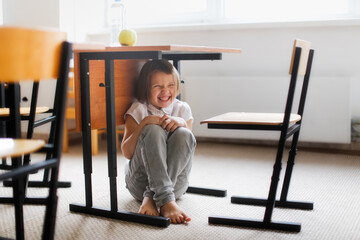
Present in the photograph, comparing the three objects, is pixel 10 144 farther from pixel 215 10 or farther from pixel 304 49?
pixel 215 10

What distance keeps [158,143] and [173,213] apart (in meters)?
0.27

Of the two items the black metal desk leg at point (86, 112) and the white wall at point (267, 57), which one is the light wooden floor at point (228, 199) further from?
the white wall at point (267, 57)

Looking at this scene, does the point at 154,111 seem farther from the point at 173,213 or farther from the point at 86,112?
the point at 173,213

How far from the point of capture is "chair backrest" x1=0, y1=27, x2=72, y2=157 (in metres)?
0.96

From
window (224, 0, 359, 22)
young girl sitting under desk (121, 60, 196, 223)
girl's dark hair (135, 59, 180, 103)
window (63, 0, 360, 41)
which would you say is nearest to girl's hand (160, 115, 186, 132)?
young girl sitting under desk (121, 60, 196, 223)

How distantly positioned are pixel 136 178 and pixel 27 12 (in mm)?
2099

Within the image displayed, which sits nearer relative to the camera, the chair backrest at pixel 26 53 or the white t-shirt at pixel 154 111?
the chair backrest at pixel 26 53

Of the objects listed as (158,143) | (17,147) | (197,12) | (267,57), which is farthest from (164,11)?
(17,147)

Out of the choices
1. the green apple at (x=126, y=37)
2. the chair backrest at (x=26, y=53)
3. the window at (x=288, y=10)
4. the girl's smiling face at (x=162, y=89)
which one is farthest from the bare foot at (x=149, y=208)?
the window at (x=288, y=10)

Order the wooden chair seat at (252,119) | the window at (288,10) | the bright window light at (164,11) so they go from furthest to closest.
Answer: the bright window light at (164,11) → the window at (288,10) → the wooden chair seat at (252,119)

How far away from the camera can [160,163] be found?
1.78m

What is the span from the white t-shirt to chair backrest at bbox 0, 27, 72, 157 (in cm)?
80

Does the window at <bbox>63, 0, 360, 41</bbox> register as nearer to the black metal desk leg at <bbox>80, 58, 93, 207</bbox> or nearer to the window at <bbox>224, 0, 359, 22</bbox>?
the window at <bbox>224, 0, 359, 22</bbox>

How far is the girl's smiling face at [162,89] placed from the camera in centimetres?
192
